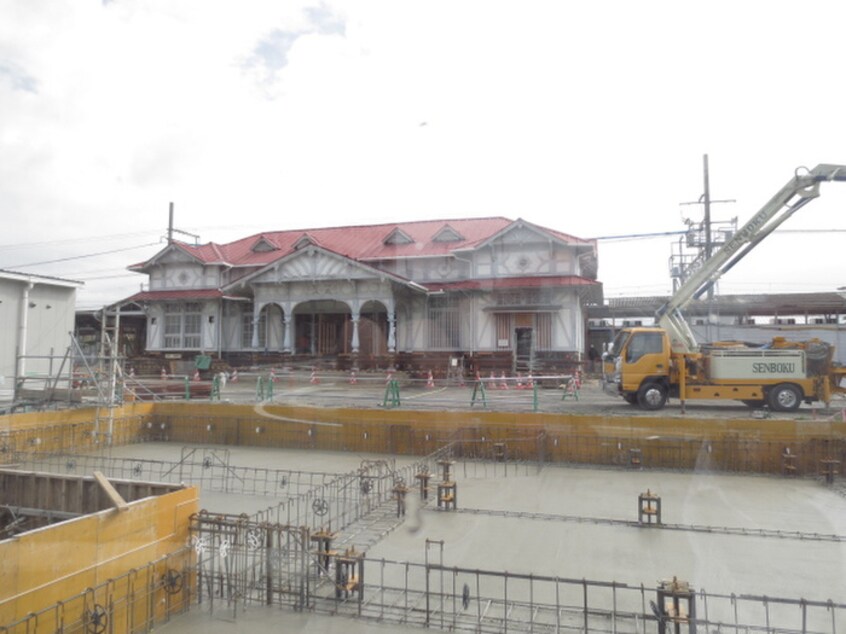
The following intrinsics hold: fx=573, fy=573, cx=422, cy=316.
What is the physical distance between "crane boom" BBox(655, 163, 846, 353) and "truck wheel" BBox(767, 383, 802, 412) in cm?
229

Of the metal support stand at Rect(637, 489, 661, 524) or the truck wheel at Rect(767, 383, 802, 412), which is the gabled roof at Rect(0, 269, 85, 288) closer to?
the metal support stand at Rect(637, 489, 661, 524)

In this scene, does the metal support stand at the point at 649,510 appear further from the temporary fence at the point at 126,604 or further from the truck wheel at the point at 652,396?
the truck wheel at the point at 652,396

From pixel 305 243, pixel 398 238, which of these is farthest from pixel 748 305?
pixel 305 243

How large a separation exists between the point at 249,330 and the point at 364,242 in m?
8.11

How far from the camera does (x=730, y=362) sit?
15320 millimetres

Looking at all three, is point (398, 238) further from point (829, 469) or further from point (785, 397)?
point (829, 469)

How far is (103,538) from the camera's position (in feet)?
19.4

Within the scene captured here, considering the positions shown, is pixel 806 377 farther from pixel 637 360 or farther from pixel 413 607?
pixel 413 607

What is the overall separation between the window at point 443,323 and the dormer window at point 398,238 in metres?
3.88

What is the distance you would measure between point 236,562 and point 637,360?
476 inches

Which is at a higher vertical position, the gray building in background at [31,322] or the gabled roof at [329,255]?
the gabled roof at [329,255]

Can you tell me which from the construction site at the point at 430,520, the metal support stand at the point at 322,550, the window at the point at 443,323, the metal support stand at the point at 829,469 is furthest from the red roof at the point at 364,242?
the metal support stand at the point at 322,550

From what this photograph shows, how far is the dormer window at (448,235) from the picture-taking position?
29.5 metres

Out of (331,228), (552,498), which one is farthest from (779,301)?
(552,498)
